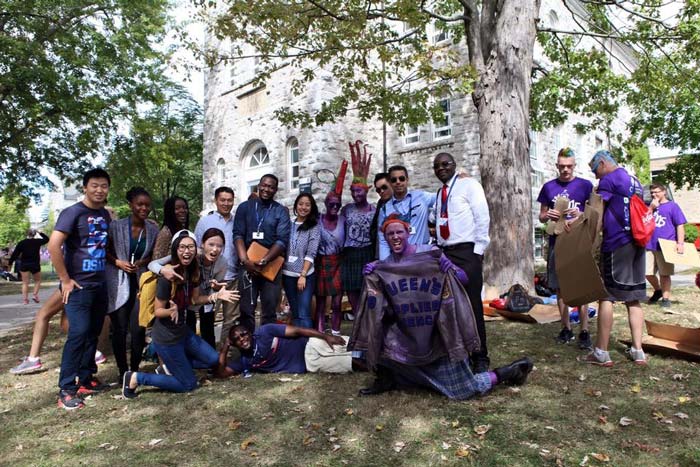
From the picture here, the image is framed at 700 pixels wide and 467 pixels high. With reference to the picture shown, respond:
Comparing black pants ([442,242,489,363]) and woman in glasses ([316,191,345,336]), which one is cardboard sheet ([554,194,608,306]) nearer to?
black pants ([442,242,489,363])

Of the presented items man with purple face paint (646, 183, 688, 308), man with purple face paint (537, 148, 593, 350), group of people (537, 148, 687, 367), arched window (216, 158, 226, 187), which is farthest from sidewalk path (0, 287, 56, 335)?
man with purple face paint (646, 183, 688, 308)

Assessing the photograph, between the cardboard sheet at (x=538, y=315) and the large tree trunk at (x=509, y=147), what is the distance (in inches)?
33.0

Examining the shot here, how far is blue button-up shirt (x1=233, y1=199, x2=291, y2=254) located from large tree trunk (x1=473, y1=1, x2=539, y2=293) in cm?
381

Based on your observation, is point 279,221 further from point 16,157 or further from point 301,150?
point 16,157

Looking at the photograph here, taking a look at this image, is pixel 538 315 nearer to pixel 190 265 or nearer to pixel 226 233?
pixel 226 233

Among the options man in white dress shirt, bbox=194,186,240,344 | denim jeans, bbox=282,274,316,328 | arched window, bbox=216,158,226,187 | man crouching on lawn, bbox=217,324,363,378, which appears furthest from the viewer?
arched window, bbox=216,158,226,187

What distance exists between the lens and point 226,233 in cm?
535

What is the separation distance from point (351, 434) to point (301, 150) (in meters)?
13.3

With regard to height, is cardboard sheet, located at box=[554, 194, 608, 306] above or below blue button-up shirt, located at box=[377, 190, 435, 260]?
below

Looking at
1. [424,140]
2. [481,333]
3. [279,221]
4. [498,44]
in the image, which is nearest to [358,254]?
[279,221]

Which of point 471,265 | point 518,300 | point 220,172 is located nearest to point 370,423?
point 471,265

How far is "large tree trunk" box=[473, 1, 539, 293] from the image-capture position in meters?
7.45

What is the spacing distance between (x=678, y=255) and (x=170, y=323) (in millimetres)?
6259

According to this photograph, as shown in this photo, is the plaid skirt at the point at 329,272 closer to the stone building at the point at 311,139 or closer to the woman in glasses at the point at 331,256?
the woman in glasses at the point at 331,256
